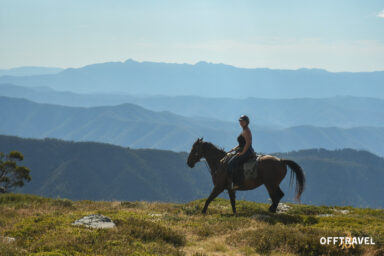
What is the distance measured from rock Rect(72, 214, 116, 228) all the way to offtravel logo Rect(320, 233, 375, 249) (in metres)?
6.82

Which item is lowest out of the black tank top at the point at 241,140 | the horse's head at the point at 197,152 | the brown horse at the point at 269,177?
the brown horse at the point at 269,177

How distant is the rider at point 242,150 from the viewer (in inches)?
634

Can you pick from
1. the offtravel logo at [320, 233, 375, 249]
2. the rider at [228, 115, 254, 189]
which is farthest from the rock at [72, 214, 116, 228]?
the offtravel logo at [320, 233, 375, 249]

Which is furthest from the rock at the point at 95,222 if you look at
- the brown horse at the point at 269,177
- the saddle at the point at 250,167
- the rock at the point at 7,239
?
the saddle at the point at 250,167

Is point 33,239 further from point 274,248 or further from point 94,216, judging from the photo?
point 274,248

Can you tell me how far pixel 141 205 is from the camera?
21.0 m

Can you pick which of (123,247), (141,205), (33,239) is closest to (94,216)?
(33,239)

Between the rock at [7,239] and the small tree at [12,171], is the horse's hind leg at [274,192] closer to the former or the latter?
the rock at [7,239]

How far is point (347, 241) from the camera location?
1083 cm

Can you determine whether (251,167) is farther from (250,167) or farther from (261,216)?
(261,216)

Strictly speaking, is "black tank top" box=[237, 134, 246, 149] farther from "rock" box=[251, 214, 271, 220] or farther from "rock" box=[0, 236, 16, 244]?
"rock" box=[0, 236, 16, 244]

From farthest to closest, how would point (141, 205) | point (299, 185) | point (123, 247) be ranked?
1. point (141, 205)
2. point (299, 185)
3. point (123, 247)

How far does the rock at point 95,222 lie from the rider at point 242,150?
6.05 metres

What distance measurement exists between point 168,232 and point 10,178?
40799mm
